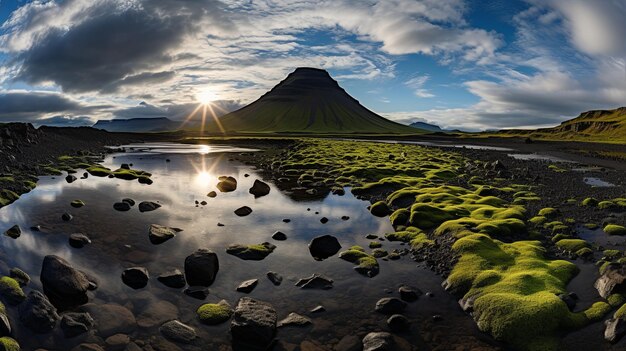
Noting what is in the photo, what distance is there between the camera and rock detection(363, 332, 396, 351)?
13.4 meters

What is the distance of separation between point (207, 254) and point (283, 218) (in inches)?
478

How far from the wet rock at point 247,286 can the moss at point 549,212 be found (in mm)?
22811

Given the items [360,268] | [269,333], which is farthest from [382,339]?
[360,268]

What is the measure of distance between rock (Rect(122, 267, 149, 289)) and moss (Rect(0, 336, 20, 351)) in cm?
531

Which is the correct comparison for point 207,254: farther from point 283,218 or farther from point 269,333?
point 283,218

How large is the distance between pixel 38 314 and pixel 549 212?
31.9m

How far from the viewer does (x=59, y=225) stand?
2725 centimetres

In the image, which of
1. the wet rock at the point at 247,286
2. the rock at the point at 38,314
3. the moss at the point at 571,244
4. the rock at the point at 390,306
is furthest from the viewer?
the moss at the point at 571,244

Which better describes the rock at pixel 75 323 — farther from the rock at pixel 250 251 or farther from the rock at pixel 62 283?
the rock at pixel 250 251

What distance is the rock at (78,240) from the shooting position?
2306 cm

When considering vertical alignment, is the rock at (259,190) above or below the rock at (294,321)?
above

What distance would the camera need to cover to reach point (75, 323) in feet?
46.6

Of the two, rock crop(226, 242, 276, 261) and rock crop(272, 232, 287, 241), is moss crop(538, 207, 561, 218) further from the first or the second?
rock crop(226, 242, 276, 261)

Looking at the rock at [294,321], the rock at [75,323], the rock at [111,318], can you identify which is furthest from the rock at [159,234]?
the rock at [294,321]
